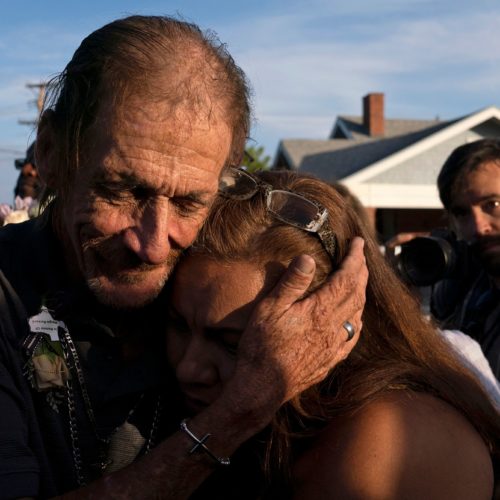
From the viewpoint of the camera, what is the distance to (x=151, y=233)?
2182 mm

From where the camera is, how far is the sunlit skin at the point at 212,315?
2.19 metres

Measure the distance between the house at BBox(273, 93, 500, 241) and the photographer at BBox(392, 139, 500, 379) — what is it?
15.3 m

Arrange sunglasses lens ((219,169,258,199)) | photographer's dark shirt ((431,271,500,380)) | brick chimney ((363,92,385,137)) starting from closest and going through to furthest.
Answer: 1. sunglasses lens ((219,169,258,199))
2. photographer's dark shirt ((431,271,500,380))
3. brick chimney ((363,92,385,137))

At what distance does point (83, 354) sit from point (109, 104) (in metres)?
0.75

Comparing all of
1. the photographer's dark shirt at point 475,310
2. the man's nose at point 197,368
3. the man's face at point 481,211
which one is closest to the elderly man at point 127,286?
the man's nose at point 197,368

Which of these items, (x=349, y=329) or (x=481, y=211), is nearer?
(x=349, y=329)

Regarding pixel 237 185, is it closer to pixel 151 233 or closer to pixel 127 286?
pixel 151 233

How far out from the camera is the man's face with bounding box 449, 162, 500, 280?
3.96 m

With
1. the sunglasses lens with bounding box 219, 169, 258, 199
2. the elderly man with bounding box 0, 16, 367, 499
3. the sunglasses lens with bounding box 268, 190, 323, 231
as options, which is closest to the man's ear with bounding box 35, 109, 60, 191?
the elderly man with bounding box 0, 16, 367, 499

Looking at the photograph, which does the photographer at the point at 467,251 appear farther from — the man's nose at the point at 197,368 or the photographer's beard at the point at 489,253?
the man's nose at the point at 197,368

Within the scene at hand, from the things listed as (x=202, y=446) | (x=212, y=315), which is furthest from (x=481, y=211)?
(x=202, y=446)

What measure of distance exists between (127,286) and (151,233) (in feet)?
0.58

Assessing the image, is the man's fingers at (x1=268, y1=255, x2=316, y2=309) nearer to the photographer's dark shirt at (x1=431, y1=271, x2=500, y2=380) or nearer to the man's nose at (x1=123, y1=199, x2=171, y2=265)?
the man's nose at (x1=123, y1=199, x2=171, y2=265)

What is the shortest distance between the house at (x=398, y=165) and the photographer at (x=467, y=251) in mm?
15318
